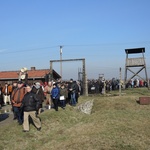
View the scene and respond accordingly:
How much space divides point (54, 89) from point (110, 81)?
1981 centimetres

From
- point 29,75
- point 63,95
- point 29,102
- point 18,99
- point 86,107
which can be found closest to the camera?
point 29,102

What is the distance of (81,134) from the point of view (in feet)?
41.1

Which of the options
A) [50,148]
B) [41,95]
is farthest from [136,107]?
[50,148]

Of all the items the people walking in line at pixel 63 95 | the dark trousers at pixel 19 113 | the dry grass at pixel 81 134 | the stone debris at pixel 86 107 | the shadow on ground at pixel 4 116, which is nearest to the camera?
the dry grass at pixel 81 134

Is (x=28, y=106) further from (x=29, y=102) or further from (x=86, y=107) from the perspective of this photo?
(x=86, y=107)

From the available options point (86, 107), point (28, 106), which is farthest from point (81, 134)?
point (86, 107)

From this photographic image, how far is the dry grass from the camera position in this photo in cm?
1091

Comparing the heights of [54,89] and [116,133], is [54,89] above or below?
above

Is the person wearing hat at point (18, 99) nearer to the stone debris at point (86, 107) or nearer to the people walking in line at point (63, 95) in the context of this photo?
the people walking in line at point (63, 95)

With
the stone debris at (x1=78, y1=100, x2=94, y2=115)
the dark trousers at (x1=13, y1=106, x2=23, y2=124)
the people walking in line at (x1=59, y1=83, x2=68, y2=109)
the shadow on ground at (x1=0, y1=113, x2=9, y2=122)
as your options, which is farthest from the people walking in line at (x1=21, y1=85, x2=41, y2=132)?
the stone debris at (x1=78, y1=100, x2=94, y2=115)

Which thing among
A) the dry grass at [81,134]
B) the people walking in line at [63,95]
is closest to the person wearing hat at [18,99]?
the dry grass at [81,134]

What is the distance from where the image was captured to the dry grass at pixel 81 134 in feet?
35.8

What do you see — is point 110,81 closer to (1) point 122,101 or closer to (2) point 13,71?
(1) point 122,101

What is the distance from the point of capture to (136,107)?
20812mm
